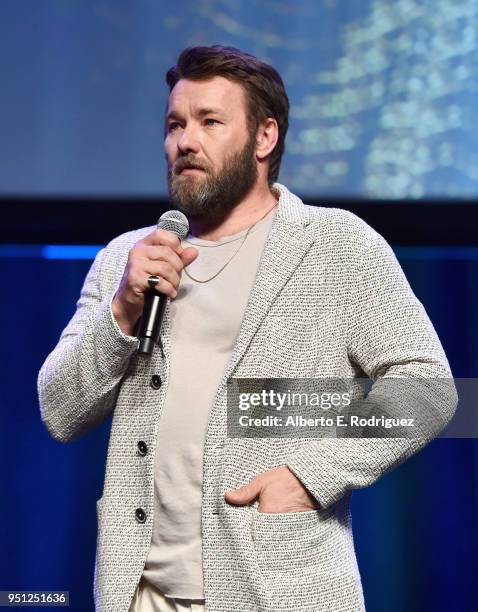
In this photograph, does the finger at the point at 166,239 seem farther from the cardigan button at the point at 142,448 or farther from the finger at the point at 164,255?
the cardigan button at the point at 142,448

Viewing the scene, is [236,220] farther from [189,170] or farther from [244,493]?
[244,493]

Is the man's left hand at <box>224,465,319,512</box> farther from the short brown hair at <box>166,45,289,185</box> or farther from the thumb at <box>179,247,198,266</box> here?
the short brown hair at <box>166,45,289,185</box>

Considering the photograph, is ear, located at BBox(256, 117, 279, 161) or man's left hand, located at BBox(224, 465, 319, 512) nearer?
man's left hand, located at BBox(224, 465, 319, 512)

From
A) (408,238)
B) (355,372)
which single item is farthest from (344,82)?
(355,372)

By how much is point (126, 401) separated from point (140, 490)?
0.16 meters

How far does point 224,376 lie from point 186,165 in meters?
0.42

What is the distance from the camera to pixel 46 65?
9.00 ft

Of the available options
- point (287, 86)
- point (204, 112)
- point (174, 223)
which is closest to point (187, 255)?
point (174, 223)

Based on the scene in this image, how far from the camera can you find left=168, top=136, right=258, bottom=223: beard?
5.88 ft

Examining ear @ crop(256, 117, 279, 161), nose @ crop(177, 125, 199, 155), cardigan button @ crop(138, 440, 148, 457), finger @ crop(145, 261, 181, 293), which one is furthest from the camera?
ear @ crop(256, 117, 279, 161)

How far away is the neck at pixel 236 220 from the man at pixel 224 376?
2 centimetres

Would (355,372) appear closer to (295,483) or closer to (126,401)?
(295,483)

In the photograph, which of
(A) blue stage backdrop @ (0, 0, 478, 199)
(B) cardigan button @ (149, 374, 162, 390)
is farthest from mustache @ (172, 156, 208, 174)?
(A) blue stage backdrop @ (0, 0, 478, 199)

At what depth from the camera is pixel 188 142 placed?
5.82 feet
